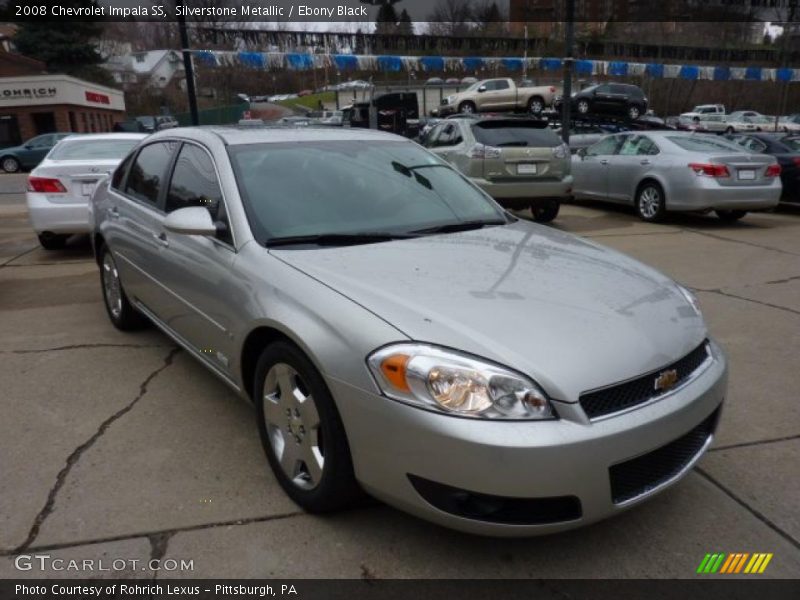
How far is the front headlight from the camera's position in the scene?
6.79 ft

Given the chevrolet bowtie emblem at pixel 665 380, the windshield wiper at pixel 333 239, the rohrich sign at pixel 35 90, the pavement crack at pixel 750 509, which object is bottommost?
the pavement crack at pixel 750 509

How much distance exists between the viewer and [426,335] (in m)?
2.18

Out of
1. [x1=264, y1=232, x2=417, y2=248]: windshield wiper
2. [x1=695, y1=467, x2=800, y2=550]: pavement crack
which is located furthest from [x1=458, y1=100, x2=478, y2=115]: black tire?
[x1=695, y1=467, x2=800, y2=550]: pavement crack

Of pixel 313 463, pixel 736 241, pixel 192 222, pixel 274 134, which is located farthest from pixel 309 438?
pixel 736 241

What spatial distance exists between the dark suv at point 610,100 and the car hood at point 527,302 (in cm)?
2623

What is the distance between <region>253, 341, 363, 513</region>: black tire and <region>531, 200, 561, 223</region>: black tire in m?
7.63

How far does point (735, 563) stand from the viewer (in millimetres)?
2357

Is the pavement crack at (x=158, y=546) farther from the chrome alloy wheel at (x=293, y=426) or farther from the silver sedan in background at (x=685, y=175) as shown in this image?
the silver sedan in background at (x=685, y=175)

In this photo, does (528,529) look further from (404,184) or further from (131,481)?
(404,184)

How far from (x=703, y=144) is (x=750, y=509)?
8.79 meters

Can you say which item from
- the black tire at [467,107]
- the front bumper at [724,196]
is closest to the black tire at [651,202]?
the front bumper at [724,196]

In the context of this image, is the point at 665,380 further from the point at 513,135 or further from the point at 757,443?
the point at 513,135

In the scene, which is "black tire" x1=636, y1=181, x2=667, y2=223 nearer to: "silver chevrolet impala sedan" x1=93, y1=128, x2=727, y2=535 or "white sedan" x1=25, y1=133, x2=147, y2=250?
"silver chevrolet impala sedan" x1=93, y1=128, x2=727, y2=535

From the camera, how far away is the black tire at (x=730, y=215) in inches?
413
